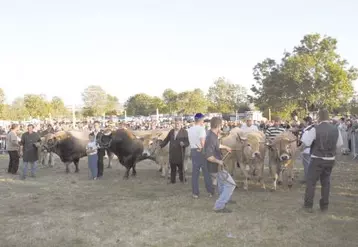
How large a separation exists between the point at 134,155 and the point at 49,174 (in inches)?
152

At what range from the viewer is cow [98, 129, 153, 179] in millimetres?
13516

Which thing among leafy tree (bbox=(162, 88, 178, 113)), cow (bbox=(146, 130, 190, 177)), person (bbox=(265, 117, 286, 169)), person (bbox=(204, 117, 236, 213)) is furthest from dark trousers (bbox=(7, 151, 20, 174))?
leafy tree (bbox=(162, 88, 178, 113))

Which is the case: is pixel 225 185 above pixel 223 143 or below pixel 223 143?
below

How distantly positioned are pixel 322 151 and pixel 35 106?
57706 mm

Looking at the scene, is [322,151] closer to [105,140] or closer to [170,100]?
[105,140]

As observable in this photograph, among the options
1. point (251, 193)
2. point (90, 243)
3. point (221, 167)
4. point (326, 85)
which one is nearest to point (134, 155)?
point (251, 193)

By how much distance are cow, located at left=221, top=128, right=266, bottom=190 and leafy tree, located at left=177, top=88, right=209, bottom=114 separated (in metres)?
46.4

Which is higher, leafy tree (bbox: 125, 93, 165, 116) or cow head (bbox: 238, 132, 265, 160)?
leafy tree (bbox: 125, 93, 165, 116)

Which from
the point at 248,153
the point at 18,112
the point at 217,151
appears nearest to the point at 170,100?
the point at 18,112

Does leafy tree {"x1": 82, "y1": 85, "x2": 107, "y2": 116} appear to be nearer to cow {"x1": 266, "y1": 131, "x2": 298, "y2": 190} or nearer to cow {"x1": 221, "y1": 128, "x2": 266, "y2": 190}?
cow {"x1": 221, "y1": 128, "x2": 266, "y2": 190}

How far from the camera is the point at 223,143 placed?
11.2m

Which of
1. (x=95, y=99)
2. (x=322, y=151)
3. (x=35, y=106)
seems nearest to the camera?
(x=322, y=151)

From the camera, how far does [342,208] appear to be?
8.05 metres

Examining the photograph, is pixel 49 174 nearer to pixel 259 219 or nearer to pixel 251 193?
pixel 251 193
